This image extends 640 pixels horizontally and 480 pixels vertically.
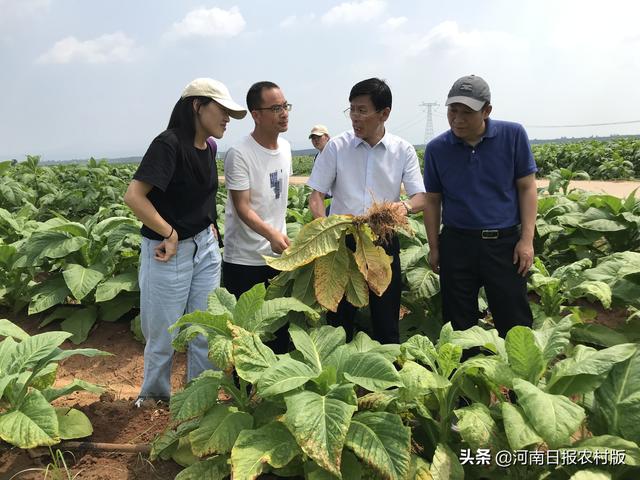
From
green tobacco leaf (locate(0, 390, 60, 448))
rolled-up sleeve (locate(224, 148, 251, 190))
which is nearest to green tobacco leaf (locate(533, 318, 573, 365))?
rolled-up sleeve (locate(224, 148, 251, 190))

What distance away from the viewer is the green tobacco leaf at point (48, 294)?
4104 mm

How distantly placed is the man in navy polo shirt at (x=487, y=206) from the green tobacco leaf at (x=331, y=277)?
90 centimetres

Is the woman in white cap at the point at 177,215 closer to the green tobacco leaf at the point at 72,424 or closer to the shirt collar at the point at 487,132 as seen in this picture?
the green tobacco leaf at the point at 72,424

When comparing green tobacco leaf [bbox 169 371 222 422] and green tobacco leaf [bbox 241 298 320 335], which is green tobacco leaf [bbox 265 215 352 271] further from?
green tobacco leaf [bbox 169 371 222 422]

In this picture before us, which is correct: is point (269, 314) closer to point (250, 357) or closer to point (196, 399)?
point (250, 357)

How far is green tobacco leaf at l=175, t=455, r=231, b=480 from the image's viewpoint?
6.28 ft

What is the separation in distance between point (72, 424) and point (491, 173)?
2.60 metres

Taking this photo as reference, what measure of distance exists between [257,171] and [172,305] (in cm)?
92

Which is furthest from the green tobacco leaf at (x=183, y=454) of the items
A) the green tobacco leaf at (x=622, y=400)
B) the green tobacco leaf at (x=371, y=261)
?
the green tobacco leaf at (x=622, y=400)

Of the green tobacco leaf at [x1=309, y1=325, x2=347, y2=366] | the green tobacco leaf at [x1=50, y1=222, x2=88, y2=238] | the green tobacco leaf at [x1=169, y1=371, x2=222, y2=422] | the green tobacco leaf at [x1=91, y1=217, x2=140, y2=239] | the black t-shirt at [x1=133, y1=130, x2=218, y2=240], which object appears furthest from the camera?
the green tobacco leaf at [x1=91, y1=217, x2=140, y2=239]

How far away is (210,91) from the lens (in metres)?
2.61

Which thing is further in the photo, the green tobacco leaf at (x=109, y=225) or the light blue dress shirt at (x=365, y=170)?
the green tobacco leaf at (x=109, y=225)

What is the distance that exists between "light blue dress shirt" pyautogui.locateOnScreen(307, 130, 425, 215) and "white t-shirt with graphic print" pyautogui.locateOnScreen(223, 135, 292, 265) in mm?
245

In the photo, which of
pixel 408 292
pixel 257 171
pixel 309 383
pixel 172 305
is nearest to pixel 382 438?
pixel 309 383
